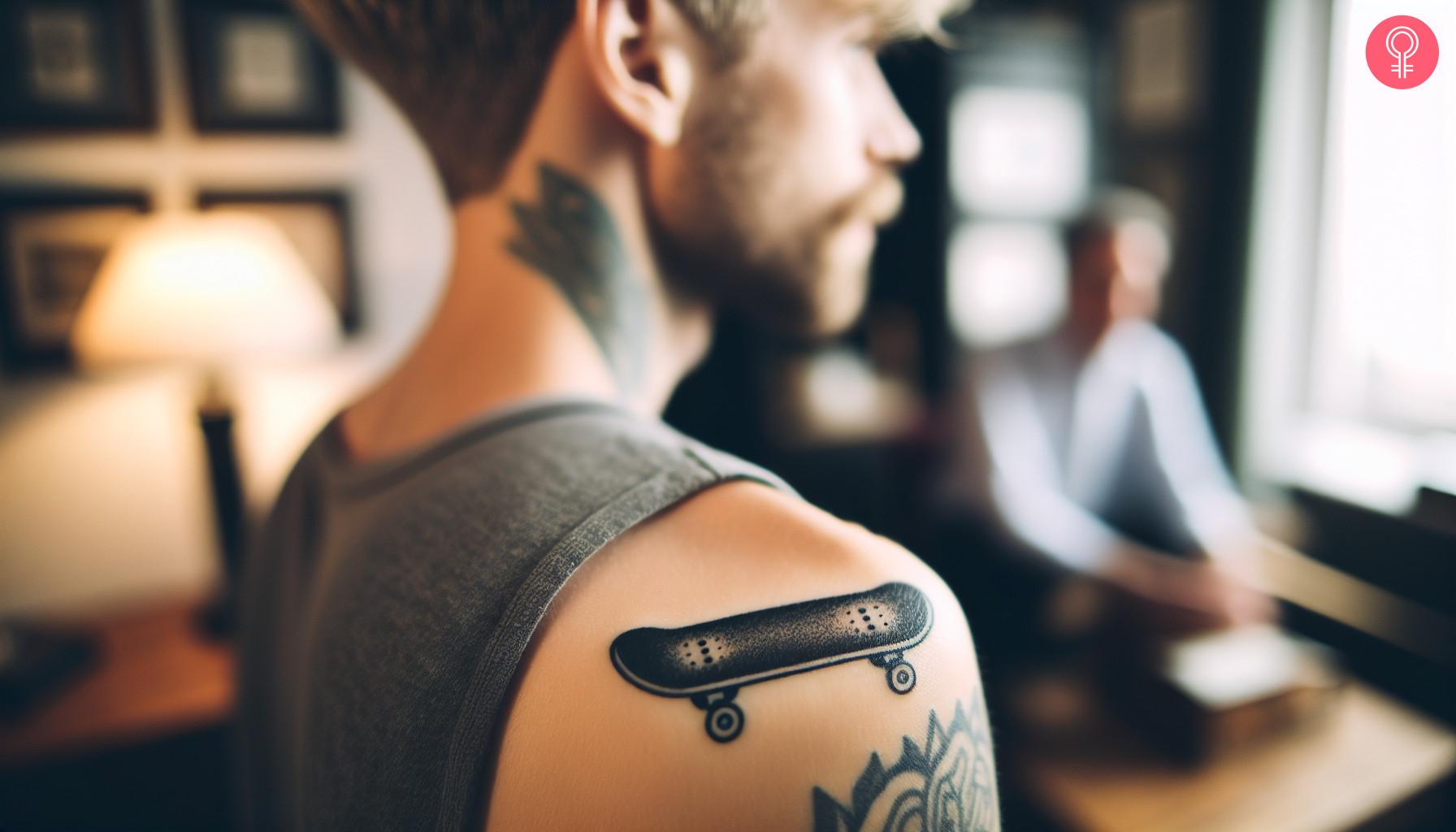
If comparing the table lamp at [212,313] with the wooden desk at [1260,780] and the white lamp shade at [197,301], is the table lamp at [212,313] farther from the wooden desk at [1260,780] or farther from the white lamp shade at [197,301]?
the wooden desk at [1260,780]

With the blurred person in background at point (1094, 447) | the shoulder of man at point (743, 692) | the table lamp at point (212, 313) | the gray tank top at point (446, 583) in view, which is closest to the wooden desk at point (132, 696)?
the table lamp at point (212, 313)

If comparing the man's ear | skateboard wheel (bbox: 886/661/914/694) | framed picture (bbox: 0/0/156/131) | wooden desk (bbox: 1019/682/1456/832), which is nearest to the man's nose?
the man's ear

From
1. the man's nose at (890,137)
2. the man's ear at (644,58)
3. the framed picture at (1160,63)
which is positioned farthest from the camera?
the framed picture at (1160,63)

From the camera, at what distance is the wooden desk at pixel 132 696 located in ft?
4.62

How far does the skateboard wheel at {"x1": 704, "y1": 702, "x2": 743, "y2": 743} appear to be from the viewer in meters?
0.36

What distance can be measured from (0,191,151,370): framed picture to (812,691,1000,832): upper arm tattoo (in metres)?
2.16

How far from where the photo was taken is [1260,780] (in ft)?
4.59

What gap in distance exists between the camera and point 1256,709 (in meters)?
1.46

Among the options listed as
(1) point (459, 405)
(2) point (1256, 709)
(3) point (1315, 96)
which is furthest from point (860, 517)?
(1) point (459, 405)

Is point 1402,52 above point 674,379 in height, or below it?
above

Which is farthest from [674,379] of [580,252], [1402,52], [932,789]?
[1402,52]

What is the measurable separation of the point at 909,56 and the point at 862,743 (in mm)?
2701

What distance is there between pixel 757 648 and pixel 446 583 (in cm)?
18

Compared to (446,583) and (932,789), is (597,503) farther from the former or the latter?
(932,789)
